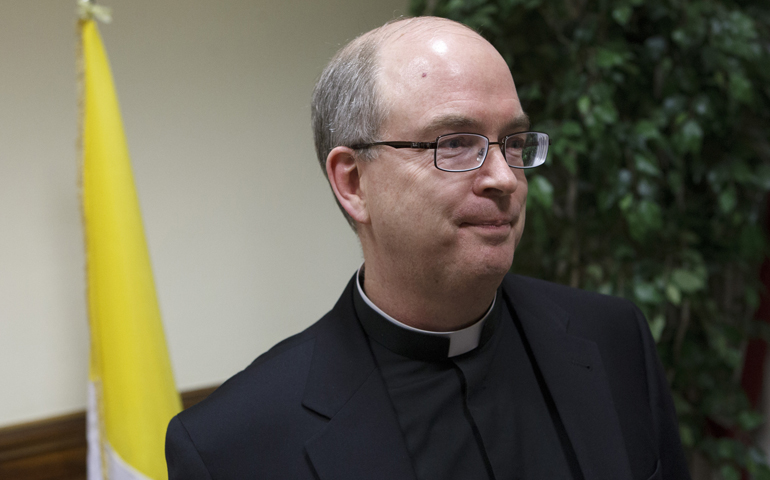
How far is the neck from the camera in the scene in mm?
935

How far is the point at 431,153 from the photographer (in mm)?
892

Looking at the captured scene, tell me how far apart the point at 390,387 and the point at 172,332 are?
4.01ft

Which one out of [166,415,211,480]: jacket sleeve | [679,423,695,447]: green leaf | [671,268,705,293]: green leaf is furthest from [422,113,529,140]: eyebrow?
[679,423,695,447]: green leaf

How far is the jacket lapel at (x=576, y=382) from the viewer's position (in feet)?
3.30

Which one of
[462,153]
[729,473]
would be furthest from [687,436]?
[462,153]

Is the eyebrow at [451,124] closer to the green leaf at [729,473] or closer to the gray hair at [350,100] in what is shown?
the gray hair at [350,100]

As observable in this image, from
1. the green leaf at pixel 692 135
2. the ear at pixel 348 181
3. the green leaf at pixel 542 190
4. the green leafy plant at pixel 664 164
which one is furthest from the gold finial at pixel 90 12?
the green leaf at pixel 692 135

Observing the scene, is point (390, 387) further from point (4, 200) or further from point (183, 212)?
point (4, 200)

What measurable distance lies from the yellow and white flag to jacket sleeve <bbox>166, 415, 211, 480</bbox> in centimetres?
65

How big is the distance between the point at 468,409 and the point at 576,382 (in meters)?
0.23

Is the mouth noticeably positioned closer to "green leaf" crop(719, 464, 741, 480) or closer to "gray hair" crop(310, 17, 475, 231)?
"gray hair" crop(310, 17, 475, 231)

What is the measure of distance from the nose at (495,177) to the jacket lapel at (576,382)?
355 mm

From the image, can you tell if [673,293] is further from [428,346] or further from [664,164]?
[428,346]

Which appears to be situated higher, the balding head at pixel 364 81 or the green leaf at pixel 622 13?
the balding head at pixel 364 81
